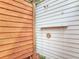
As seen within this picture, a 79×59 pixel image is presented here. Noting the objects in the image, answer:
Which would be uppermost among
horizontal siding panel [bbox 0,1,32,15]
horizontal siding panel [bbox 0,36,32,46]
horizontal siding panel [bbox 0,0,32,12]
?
horizontal siding panel [bbox 0,0,32,12]

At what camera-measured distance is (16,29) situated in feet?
7.06

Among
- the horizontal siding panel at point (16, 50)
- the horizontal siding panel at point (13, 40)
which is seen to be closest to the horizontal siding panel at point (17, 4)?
the horizontal siding panel at point (13, 40)

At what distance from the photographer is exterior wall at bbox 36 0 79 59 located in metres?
3.82

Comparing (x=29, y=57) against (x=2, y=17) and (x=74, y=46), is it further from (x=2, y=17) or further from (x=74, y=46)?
(x=74, y=46)

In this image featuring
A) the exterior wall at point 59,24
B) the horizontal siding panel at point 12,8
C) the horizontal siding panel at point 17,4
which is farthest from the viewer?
the exterior wall at point 59,24

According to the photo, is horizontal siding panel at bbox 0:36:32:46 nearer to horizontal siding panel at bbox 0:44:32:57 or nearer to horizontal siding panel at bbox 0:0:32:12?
horizontal siding panel at bbox 0:44:32:57

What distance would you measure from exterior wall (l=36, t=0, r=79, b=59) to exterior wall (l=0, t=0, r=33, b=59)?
1853mm

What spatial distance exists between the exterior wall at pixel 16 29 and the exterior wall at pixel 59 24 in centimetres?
185

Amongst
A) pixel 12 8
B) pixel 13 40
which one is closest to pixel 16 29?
pixel 13 40

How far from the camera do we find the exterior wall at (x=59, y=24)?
382cm

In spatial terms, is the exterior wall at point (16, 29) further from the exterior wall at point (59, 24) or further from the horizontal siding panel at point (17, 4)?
the exterior wall at point (59, 24)

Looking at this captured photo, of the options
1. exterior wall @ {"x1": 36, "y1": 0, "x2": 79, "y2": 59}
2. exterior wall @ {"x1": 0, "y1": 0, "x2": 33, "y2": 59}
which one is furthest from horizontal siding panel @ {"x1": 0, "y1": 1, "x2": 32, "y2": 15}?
exterior wall @ {"x1": 36, "y1": 0, "x2": 79, "y2": 59}

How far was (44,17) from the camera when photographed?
223 inches

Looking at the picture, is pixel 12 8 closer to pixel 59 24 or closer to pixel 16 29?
pixel 16 29
